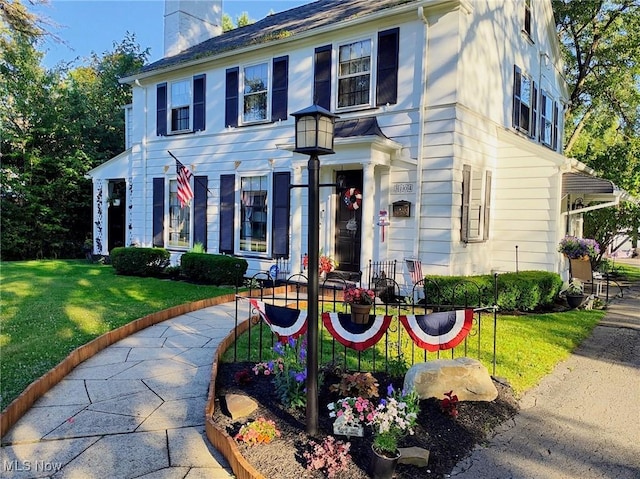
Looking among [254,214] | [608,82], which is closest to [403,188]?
[254,214]

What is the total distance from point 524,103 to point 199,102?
862 centimetres

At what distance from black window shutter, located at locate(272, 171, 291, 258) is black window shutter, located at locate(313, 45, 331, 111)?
1826 mm

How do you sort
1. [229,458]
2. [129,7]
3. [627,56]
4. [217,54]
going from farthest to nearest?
[627,56] < [129,7] < [217,54] < [229,458]

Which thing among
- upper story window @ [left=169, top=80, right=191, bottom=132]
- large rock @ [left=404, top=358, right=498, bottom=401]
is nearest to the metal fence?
large rock @ [left=404, top=358, right=498, bottom=401]

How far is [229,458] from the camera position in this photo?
9.78ft

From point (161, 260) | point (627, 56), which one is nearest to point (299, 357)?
point (161, 260)

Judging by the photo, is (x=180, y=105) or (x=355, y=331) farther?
(x=180, y=105)

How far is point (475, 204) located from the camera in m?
9.13

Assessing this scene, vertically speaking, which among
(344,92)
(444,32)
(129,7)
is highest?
(129,7)

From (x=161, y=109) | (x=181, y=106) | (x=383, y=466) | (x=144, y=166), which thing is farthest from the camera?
(x=144, y=166)

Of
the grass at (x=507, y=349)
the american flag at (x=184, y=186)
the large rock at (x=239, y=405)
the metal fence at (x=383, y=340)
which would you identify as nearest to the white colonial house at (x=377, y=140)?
the american flag at (x=184, y=186)

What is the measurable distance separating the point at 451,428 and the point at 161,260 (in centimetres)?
952

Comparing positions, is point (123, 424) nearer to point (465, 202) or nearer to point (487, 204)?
point (465, 202)

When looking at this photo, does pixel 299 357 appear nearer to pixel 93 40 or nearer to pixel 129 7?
pixel 129 7
